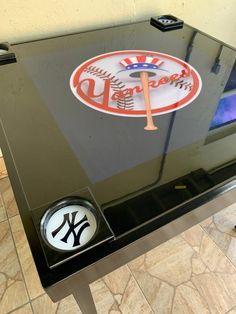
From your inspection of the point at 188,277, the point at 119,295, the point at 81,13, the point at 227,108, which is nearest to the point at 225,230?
the point at 188,277

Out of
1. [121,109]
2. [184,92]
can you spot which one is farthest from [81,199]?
[184,92]

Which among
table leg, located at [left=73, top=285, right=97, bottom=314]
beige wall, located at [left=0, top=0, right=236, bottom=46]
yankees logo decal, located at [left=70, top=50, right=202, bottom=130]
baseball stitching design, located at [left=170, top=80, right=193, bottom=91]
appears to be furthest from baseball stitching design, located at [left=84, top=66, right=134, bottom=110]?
table leg, located at [left=73, top=285, right=97, bottom=314]

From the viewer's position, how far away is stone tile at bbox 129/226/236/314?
3.01 ft

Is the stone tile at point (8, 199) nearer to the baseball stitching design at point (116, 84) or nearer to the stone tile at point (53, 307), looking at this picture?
the stone tile at point (53, 307)

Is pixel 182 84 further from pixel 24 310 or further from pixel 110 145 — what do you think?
pixel 24 310

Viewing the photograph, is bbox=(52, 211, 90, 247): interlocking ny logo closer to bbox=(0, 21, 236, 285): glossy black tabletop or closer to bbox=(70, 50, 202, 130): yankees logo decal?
bbox=(0, 21, 236, 285): glossy black tabletop

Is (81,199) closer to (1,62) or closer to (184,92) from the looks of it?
(184,92)

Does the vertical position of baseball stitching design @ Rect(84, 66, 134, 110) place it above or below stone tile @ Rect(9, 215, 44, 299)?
above

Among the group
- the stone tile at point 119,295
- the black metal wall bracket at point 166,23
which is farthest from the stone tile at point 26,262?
the black metal wall bracket at point 166,23

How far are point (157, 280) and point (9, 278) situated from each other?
1.74 feet

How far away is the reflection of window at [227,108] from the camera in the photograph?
24.1 inches

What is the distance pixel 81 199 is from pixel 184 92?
0.39 meters

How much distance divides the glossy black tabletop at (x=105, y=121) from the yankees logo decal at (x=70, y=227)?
3 cm

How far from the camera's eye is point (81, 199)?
0.46 metres
